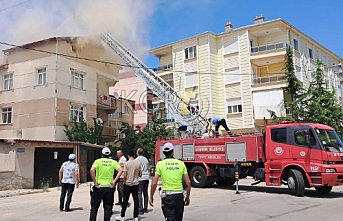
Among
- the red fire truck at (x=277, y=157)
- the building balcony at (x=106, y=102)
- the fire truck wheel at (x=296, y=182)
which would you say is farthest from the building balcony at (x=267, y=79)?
the fire truck wheel at (x=296, y=182)

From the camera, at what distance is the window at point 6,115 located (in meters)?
28.0

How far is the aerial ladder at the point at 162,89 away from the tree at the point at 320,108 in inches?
306

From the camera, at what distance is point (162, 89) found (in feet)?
85.5

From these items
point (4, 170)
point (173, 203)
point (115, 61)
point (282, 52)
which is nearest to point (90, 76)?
point (115, 61)

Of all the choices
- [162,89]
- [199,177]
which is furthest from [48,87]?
[199,177]

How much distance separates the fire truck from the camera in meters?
11.9

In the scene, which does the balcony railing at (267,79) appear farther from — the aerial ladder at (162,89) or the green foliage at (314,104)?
the aerial ladder at (162,89)

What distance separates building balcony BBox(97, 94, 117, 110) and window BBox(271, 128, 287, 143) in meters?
20.2

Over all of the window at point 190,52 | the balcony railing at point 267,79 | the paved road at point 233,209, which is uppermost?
→ the window at point 190,52

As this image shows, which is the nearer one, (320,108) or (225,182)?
(225,182)

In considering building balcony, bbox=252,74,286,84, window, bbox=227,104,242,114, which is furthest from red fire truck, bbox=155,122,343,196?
building balcony, bbox=252,74,286,84

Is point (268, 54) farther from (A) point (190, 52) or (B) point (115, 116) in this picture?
(B) point (115, 116)

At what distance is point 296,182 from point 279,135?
1874mm

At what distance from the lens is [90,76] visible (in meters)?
29.4
